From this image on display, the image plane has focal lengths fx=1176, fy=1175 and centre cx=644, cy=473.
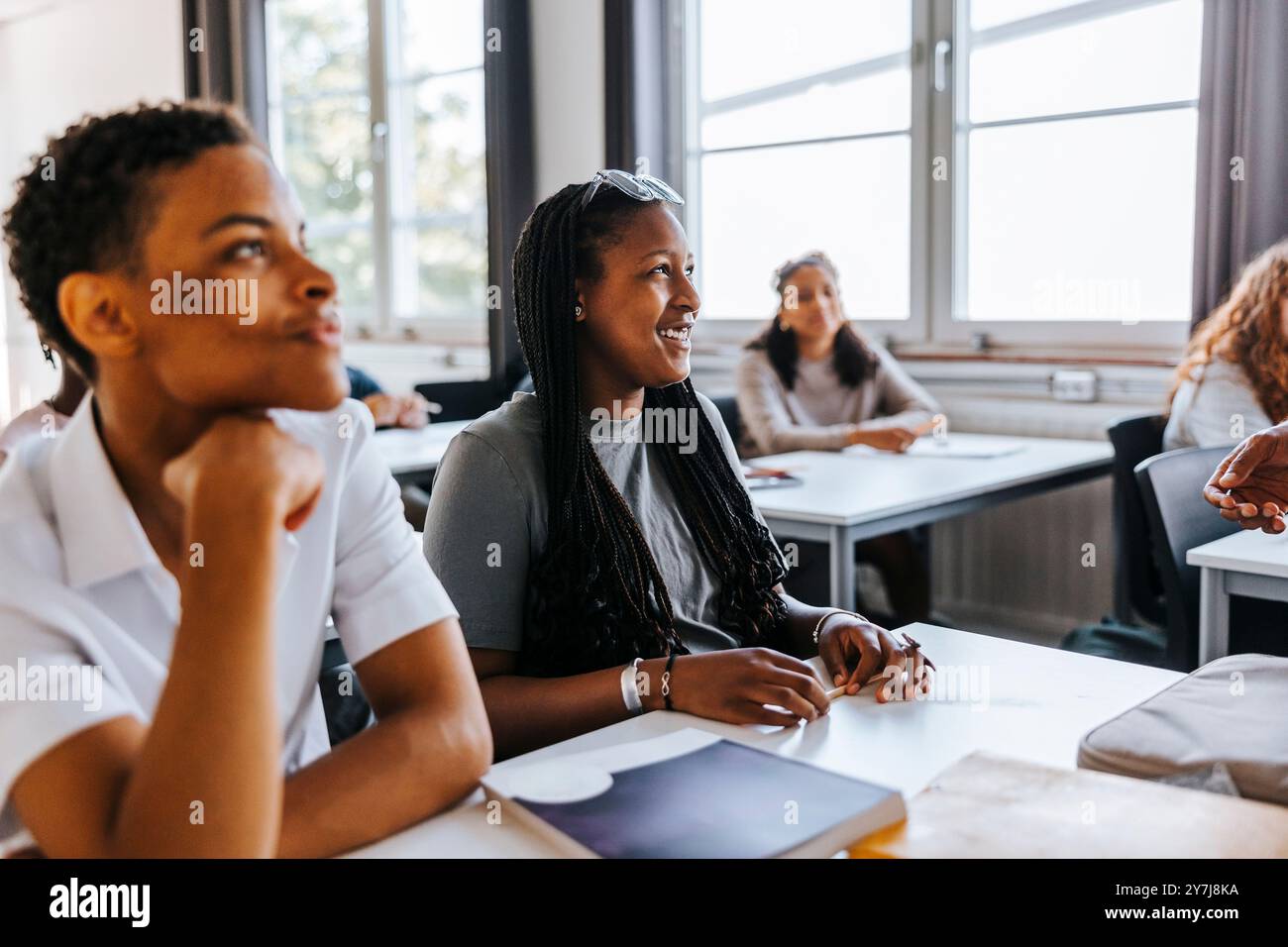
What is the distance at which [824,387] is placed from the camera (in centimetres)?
414

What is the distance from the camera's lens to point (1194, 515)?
2.21 metres

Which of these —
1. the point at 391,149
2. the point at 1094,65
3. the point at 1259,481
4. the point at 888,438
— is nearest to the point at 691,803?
the point at 1259,481

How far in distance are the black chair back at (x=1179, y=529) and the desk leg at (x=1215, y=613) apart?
6cm

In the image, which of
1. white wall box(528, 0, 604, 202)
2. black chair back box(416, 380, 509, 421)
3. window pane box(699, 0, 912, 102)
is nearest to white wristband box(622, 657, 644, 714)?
black chair back box(416, 380, 509, 421)

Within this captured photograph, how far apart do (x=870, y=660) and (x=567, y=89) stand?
446 centimetres

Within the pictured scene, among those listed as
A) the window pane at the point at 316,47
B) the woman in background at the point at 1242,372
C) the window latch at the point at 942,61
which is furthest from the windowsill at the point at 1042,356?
the window pane at the point at 316,47

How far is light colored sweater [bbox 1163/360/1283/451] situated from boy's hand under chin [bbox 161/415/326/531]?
8.73 feet

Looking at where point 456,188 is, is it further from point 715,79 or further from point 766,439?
point 766,439

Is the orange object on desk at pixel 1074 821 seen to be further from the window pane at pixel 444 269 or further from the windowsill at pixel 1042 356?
the window pane at pixel 444 269

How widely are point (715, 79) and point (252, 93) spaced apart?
10.1ft

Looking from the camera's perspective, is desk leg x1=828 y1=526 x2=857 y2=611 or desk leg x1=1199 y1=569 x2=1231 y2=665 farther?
desk leg x1=828 y1=526 x2=857 y2=611

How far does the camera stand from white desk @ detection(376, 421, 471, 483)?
3.40m

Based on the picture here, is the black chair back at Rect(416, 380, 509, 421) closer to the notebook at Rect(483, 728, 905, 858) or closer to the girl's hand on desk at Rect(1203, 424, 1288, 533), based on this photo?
the girl's hand on desk at Rect(1203, 424, 1288, 533)

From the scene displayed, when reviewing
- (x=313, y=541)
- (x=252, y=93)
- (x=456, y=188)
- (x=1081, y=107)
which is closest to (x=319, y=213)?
(x=252, y=93)
